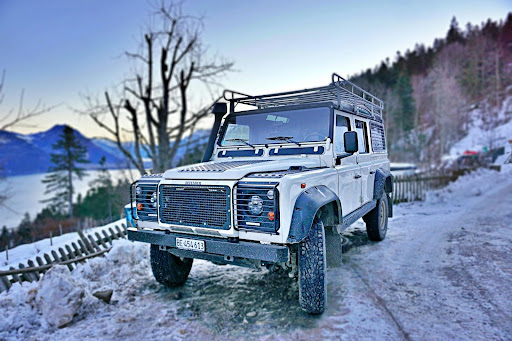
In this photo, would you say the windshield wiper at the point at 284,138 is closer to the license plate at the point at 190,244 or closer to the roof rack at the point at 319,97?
the roof rack at the point at 319,97

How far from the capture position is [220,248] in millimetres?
3066

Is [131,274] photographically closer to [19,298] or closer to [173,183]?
[19,298]

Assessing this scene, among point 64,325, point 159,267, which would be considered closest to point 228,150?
point 159,267

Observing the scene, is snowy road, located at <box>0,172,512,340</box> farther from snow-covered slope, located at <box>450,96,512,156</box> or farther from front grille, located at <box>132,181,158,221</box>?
snow-covered slope, located at <box>450,96,512,156</box>

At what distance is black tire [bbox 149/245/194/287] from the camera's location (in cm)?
405

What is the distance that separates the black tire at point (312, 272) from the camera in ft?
10.2

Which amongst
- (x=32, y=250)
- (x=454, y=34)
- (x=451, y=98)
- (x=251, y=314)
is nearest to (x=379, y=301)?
(x=251, y=314)

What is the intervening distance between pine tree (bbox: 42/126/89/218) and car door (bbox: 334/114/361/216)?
3713 centimetres

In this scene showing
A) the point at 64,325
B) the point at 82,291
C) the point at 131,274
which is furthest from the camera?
the point at 131,274

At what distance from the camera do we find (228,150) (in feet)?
15.6

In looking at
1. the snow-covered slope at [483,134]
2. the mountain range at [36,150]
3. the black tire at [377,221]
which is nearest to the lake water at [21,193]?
the mountain range at [36,150]

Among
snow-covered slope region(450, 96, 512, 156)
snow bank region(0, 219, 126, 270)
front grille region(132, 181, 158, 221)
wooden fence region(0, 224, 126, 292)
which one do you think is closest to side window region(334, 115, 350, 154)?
front grille region(132, 181, 158, 221)

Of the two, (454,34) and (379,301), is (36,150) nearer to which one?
(379,301)

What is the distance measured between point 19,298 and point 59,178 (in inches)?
1501
